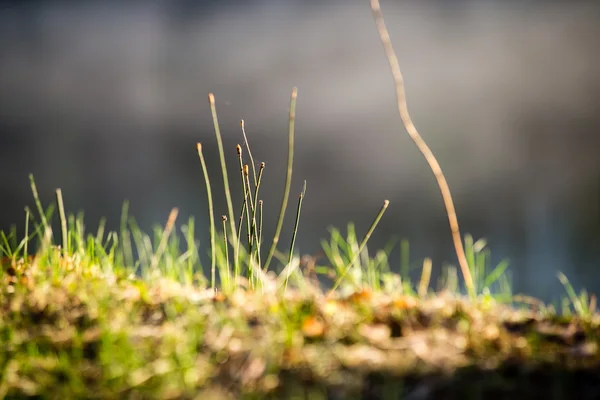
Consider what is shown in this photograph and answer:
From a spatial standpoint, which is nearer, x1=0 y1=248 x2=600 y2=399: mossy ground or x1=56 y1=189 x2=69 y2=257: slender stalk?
x1=0 y1=248 x2=600 y2=399: mossy ground

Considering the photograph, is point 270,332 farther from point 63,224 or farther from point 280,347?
point 63,224

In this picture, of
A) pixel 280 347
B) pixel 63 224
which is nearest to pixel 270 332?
pixel 280 347

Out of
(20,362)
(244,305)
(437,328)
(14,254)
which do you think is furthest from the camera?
(14,254)

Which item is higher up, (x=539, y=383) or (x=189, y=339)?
(x=189, y=339)

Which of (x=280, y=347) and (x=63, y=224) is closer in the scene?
(x=280, y=347)

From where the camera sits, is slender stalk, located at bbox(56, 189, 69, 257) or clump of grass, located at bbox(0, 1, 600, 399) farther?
slender stalk, located at bbox(56, 189, 69, 257)

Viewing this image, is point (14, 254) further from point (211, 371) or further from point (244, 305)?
point (211, 371)

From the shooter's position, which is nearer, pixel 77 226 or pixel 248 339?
pixel 248 339

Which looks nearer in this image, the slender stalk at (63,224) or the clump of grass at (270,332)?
the clump of grass at (270,332)

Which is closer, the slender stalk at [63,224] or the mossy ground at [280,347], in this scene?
the mossy ground at [280,347]

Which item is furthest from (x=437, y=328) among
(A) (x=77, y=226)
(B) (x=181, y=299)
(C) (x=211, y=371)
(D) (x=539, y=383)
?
(A) (x=77, y=226)

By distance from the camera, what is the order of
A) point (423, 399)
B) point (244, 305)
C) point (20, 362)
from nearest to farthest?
point (423, 399)
point (20, 362)
point (244, 305)
